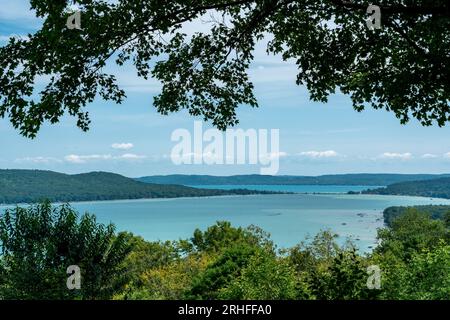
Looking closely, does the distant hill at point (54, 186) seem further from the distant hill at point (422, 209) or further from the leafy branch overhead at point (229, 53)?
the leafy branch overhead at point (229, 53)

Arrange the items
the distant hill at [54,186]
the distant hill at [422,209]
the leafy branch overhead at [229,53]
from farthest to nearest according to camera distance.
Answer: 1. the distant hill at [54,186]
2. the distant hill at [422,209]
3. the leafy branch overhead at [229,53]

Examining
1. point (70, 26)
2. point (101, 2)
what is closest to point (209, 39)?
point (101, 2)

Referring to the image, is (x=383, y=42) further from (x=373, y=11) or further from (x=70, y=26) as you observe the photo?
(x=70, y=26)

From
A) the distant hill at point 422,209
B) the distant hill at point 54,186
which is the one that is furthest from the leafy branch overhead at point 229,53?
the distant hill at point 422,209

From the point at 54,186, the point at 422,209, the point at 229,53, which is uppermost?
the point at 229,53

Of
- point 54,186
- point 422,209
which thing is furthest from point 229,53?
point 54,186

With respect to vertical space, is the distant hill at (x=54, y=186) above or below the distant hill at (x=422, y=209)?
above

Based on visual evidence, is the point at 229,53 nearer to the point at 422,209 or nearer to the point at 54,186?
the point at 422,209

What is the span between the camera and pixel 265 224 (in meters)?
158

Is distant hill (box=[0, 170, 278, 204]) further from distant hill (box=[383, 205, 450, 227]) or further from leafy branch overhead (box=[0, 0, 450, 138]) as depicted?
leafy branch overhead (box=[0, 0, 450, 138])

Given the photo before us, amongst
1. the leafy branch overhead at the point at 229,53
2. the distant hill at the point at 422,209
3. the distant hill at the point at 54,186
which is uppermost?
the leafy branch overhead at the point at 229,53

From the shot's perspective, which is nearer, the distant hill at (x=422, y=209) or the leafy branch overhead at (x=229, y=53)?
the leafy branch overhead at (x=229, y=53)

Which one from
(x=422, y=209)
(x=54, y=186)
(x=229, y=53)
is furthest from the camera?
(x=54, y=186)

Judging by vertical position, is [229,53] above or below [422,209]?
above
